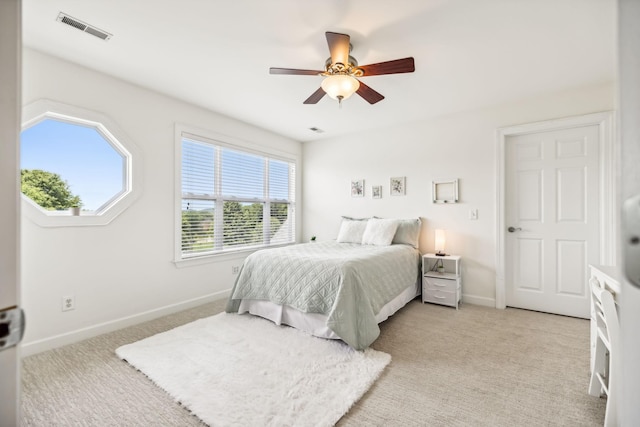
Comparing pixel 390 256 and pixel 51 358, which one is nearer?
pixel 51 358

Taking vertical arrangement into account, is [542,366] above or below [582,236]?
below

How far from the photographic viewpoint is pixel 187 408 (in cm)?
165

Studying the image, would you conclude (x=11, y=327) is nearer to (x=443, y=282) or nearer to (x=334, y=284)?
(x=334, y=284)

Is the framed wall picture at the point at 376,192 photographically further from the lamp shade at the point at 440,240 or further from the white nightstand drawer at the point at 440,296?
the white nightstand drawer at the point at 440,296

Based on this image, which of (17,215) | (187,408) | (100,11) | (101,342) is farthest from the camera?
(101,342)

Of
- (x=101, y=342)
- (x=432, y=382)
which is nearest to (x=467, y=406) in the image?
(x=432, y=382)

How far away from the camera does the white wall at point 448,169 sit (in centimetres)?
326

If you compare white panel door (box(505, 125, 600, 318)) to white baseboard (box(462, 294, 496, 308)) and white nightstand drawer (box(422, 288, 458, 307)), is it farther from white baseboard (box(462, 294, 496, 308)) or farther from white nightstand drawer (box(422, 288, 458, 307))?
white nightstand drawer (box(422, 288, 458, 307))

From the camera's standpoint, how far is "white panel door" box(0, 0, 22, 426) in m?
0.37

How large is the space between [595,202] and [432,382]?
2623 mm

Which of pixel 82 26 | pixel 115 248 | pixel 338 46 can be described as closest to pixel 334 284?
pixel 338 46

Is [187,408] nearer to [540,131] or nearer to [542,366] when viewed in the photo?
[542,366]

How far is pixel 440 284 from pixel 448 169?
1465 millimetres

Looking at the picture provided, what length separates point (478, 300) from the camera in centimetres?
350
